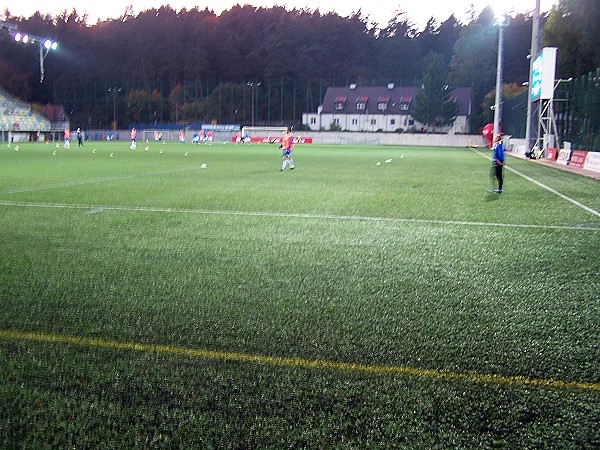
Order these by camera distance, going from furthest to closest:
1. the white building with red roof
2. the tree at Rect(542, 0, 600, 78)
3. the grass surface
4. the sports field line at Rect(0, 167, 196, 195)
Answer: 1. the white building with red roof
2. the tree at Rect(542, 0, 600, 78)
3. the sports field line at Rect(0, 167, 196, 195)
4. the grass surface

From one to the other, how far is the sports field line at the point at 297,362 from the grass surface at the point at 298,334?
2 cm

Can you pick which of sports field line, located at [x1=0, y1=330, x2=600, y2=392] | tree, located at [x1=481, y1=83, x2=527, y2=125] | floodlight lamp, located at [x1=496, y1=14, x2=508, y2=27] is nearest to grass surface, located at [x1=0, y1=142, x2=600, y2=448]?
sports field line, located at [x1=0, y1=330, x2=600, y2=392]

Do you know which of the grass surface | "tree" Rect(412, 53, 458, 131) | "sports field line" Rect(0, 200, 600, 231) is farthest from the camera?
"tree" Rect(412, 53, 458, 131)

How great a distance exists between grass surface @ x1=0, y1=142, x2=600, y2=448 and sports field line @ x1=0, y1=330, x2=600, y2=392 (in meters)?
0.02

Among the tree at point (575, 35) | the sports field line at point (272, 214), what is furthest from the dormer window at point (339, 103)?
the sports field line at point (272, 214)

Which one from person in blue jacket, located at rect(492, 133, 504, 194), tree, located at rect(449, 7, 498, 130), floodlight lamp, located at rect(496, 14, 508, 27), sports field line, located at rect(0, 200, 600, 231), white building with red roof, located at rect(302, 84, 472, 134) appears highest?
tree, located at rect(449, 7, 498, 130)

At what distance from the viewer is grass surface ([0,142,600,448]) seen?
10.1ft

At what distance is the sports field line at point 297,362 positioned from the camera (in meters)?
3.64

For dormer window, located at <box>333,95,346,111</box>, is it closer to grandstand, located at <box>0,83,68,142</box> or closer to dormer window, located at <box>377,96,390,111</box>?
dormer window, located at <box>377,96,390,111</box>

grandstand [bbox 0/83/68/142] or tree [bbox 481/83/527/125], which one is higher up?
tree [bbox 481/83/527/125]

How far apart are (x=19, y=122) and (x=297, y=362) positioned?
72702mm

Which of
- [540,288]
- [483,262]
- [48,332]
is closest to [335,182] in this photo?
[483,262]

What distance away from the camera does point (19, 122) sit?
68.8 meters

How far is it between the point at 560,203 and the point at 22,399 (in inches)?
484
